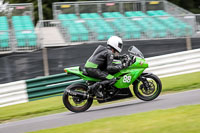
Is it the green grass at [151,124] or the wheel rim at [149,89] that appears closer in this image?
the green grass at [151,124]

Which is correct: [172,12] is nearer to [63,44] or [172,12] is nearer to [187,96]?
[63,44]

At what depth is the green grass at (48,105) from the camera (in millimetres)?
8422

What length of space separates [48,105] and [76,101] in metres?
1.61

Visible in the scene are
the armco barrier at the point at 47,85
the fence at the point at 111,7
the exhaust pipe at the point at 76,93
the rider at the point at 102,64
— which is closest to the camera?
the exhaust pipe at the point at 76,93

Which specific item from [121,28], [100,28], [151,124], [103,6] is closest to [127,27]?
[121,28]

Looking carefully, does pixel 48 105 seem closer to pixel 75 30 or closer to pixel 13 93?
pixel 13 93

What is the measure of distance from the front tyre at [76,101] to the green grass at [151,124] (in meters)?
1.95

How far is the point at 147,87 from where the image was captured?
7652 mm

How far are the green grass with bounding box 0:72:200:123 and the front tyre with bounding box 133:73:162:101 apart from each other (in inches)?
62.8

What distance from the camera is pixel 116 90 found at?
770 cm

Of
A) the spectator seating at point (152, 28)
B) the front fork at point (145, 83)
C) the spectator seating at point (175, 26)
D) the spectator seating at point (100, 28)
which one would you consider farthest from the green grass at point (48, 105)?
the spectator seating at point (152, 28)

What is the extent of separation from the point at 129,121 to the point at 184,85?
4.51 m

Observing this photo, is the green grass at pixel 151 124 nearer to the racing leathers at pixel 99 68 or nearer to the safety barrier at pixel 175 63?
the racing leathers at pixel 99 68

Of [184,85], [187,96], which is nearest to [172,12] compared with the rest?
[184,85]
